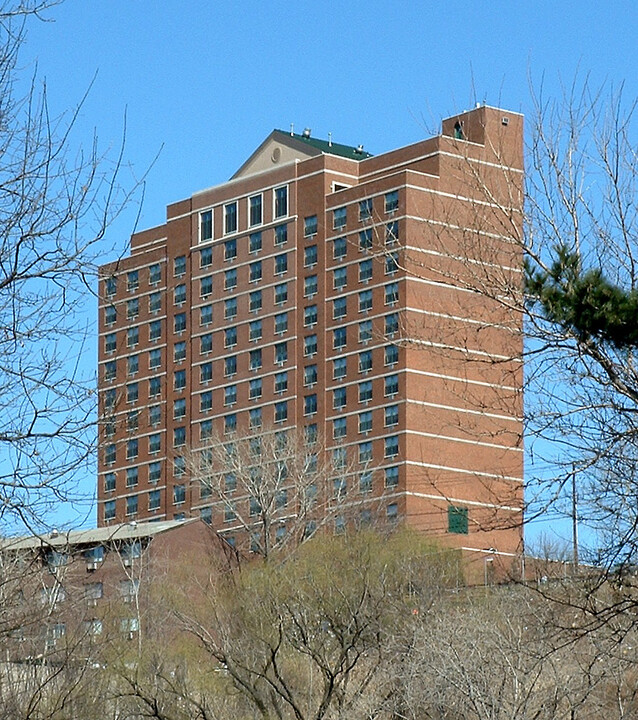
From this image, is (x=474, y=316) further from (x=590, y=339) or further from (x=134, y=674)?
(x=134, y=674)

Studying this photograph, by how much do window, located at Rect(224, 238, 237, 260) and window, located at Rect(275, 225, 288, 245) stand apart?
4293 millimetres

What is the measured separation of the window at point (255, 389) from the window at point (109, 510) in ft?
48.2

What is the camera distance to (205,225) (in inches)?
5084

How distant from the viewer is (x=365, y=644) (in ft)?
184

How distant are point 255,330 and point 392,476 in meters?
19.5

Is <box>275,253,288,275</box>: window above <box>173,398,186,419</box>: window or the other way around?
above

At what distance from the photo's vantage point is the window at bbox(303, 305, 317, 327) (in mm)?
121250

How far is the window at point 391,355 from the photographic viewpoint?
114375mm

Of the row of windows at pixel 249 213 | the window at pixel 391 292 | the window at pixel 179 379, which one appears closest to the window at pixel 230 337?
the window at pixel 179 379

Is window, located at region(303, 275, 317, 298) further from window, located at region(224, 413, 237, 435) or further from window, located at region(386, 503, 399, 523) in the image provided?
window, located at region(386, 503, 399, 523)

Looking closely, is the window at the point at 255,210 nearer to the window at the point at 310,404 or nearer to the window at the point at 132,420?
the window at the point at 310,404

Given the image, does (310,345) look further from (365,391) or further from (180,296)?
(180,296)

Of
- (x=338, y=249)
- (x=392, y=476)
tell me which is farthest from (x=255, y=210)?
(x=392, y=476)

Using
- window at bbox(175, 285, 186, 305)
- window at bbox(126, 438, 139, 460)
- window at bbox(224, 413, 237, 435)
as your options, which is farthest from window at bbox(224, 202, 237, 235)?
window at bbox(126, 438, 139, 460)
